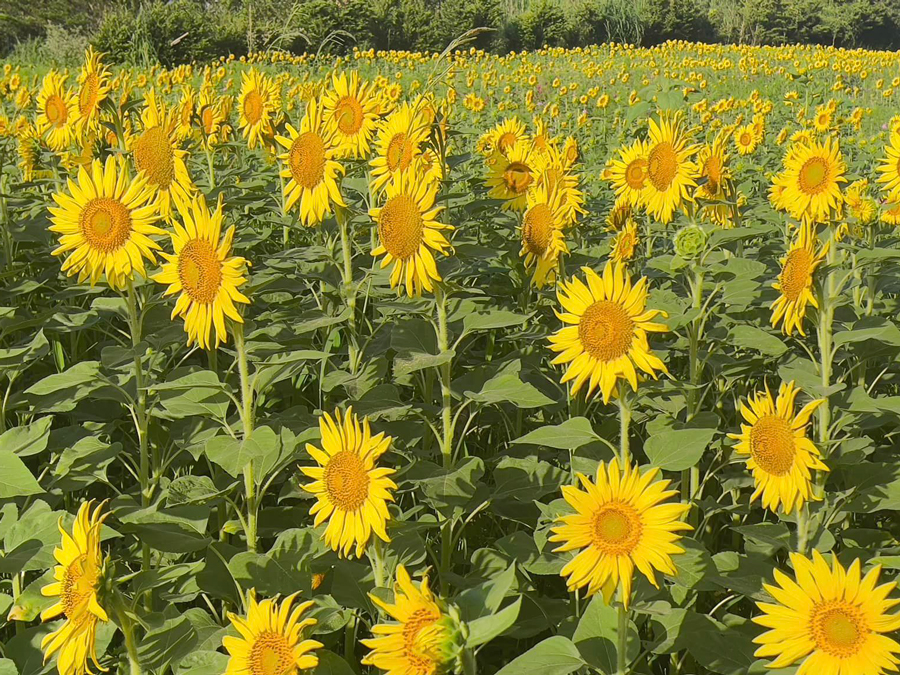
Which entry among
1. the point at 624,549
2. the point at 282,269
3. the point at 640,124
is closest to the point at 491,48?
the point at 640,124

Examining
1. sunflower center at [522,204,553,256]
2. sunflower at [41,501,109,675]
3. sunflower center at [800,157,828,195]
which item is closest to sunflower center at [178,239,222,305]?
sunflower at [41,501,109,675]

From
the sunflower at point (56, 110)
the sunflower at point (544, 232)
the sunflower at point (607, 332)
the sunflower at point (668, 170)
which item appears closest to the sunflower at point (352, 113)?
the sunflower at point (544, 232)

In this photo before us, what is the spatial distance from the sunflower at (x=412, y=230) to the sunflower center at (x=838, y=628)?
1.32 metres

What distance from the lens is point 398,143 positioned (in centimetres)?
302

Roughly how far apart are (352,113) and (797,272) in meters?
1.94

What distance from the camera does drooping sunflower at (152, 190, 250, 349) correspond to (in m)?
2.18

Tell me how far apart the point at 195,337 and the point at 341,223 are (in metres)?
0.78

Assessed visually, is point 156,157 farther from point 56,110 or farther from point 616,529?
point 616,529

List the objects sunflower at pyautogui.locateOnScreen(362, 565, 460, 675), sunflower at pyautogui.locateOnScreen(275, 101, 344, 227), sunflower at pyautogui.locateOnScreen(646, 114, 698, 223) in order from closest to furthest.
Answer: sunflower at pyautogui.locateOnScreen(362, 565, 460, 675) < sunflower at pyautogui.locateOnScreen(275, 101, 344, 227) < sunflower at pyautogui.locateOnScreen(646, 114, 698, 223)

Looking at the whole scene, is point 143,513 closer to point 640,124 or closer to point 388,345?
point 388,345

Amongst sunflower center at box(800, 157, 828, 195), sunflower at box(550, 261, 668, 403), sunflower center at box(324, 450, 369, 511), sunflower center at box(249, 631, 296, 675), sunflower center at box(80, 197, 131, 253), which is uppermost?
sunflower center at box(800, 157, 828, 195)

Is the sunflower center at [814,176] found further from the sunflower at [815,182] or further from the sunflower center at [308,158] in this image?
the sunflower center at [308,158]

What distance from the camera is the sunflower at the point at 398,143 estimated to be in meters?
2.96

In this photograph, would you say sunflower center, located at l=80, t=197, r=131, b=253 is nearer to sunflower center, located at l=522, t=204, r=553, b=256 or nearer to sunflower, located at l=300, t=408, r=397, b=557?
sunflower, located at l=300, t=408, r=397, b=557
